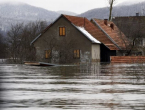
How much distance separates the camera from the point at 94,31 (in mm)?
74312

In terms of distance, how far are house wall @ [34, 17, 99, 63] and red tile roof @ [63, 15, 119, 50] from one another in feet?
5.94

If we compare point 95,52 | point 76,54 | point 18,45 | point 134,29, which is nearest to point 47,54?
point 76,54

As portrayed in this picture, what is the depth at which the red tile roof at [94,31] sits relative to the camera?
239ft

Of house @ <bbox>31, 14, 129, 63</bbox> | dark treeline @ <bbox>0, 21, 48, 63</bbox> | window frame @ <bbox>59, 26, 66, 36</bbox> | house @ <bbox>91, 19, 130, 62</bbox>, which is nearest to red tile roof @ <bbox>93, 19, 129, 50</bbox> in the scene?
house @ <bbox>91, 19, 130, 62</bbox>

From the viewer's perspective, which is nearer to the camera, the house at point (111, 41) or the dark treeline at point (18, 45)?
the dark treeline at point (18, 45)

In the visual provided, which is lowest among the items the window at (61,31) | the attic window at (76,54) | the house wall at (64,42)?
the attic window at (76,54)

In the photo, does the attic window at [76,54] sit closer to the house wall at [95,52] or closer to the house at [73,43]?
the house at [73,43]

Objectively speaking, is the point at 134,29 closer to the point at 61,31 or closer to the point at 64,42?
the point at 61,31

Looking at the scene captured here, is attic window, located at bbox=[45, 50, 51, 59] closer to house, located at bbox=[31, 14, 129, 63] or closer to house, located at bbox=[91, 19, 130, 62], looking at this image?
house, located at bbox=[31, 14, 129, 63]

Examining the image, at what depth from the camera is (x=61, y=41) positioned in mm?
69562

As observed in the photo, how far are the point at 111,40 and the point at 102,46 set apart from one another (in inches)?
130

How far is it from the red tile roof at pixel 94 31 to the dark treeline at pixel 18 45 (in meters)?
8.06

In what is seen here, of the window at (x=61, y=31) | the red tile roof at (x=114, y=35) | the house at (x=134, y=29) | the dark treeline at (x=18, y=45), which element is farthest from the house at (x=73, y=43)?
the house at (x=134, y=29)

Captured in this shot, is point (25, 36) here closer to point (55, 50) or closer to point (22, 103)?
point (55, 50)
